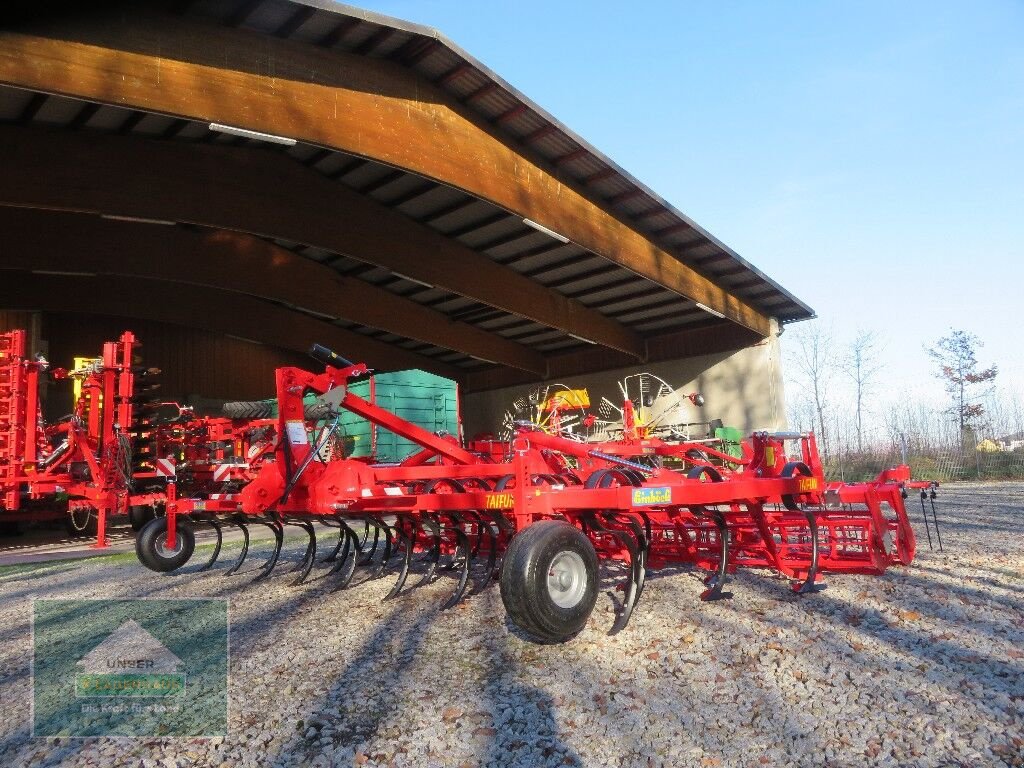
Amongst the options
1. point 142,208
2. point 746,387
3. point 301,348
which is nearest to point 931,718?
point 142,208

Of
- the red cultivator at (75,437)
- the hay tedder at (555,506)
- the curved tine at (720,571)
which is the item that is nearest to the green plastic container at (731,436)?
the hay tedder at (555,506)

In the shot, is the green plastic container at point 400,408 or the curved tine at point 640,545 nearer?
the curved tine at point 640,545

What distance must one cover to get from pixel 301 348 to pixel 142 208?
992 centimetres

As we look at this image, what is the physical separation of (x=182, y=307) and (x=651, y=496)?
17.0 metres

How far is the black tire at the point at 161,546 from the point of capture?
695cm

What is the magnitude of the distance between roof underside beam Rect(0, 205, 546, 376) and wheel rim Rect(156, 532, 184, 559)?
229 inches

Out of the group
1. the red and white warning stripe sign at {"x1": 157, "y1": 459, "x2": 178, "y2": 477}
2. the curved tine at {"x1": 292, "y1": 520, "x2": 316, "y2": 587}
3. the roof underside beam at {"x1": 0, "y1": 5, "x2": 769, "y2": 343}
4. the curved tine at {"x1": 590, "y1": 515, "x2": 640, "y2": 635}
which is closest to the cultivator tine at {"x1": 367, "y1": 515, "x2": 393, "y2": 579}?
the curved tine at {"x1": 292, "y1": 520, "x2": 316, "y2": 587}

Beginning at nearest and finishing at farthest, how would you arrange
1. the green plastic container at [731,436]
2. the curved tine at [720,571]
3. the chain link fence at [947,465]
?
the curved tine at [720,571] → the green plastic container at [731,436] → the chain link fence at [947,465]

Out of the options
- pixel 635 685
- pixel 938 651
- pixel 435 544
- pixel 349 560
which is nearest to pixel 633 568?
pixel 635 685

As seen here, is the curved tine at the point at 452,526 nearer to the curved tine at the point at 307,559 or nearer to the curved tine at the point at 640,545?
the curved tine at the point at 307,559

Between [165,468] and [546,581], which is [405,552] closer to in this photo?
[546,581]

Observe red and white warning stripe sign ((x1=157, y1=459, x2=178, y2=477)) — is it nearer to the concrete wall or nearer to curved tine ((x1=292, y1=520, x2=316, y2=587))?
curved tine ((x1=292, y1=520, x2=316, y2=587))

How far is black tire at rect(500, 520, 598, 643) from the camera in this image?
10.9 feet

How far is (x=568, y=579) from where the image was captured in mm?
3629
